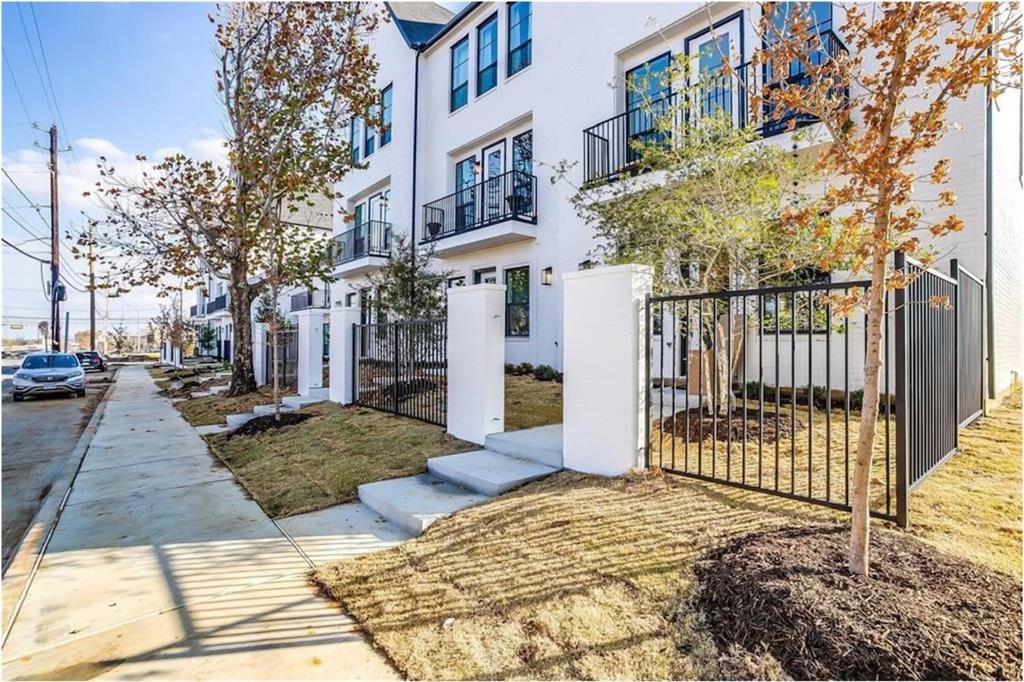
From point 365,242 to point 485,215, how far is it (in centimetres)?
628

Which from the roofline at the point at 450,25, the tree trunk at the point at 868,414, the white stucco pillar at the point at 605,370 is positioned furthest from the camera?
the roofline at the point at 450,25

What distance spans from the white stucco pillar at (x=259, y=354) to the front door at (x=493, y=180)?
7066mm

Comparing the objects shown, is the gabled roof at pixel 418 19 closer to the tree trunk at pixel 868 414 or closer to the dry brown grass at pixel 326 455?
the dry brown grass at pixel 326 455

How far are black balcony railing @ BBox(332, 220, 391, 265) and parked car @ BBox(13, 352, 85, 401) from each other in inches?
348

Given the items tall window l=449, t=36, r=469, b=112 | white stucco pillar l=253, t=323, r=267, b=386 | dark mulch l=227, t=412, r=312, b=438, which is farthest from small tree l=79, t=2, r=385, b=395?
dark mulch l=227, t=412, r=312, b=438

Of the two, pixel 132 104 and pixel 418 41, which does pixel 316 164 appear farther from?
pixel 418 41

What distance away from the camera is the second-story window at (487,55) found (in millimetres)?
14547

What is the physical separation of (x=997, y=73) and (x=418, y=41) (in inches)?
725

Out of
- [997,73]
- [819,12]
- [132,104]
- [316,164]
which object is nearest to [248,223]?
[316,164]

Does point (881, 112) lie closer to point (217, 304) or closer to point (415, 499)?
point (415, 499)

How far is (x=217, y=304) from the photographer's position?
39.3m

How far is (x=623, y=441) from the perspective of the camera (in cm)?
457

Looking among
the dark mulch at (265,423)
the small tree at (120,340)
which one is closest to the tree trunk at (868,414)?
the dark mulch at (265,423)

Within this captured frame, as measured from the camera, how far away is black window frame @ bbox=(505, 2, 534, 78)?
13.4m
